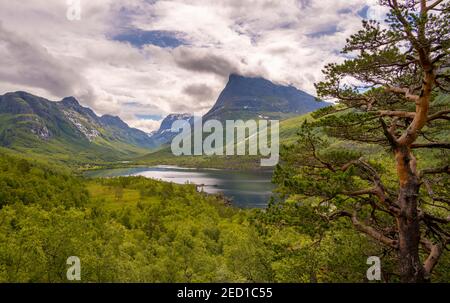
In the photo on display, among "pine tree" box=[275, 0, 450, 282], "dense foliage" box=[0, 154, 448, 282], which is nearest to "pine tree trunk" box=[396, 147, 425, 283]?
"pine tree" box=[275, 0, 450, 282]

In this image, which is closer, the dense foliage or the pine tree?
the pine tree

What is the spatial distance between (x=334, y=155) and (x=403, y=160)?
307 cm

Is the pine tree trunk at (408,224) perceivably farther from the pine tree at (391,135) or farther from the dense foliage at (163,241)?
the dense foliage at (163,241)

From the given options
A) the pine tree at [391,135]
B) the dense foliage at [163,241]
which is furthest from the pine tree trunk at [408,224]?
the dense foliage at [163,241]

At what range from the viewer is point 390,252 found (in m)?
15.5

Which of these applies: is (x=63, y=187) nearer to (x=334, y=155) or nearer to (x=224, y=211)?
(x=224, y=211)

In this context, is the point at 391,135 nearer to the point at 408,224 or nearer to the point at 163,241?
the point at 408,224

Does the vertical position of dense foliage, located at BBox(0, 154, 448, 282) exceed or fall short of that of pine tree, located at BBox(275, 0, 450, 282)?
it falls short

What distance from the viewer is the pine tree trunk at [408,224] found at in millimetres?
12742

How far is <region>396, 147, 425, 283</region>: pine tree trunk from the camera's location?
1274 cm

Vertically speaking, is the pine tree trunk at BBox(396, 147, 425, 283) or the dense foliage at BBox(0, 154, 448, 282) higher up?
the pine tree trunk at BBox(396, 147, 425, 283)

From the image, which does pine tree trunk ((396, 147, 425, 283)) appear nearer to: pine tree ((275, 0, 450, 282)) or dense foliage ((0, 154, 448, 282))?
pine tree ((275, 0, 450, 282))

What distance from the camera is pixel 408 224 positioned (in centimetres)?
1316

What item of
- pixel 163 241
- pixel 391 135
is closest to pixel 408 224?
pixel 391 135
